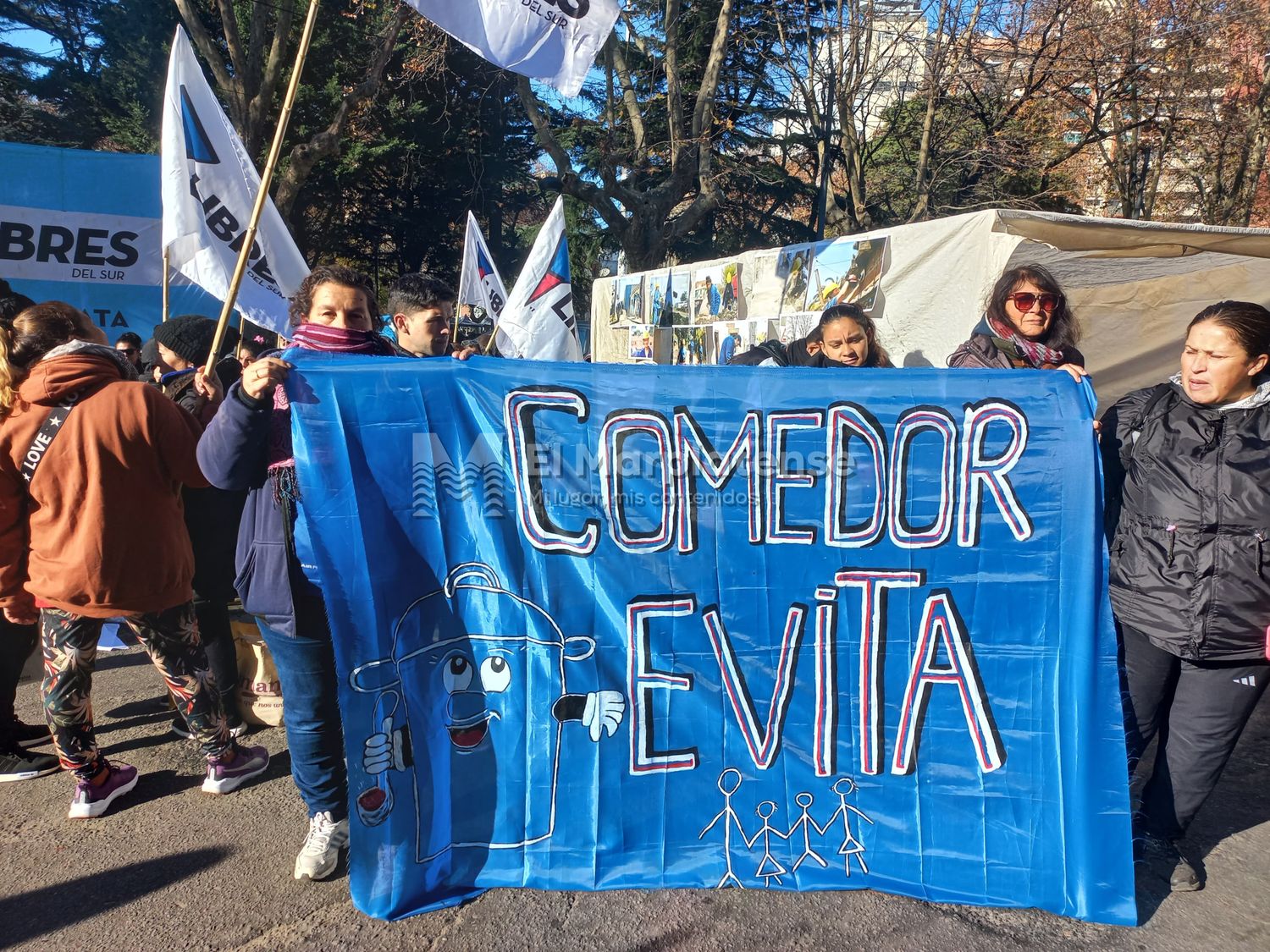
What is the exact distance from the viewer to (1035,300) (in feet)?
10.9

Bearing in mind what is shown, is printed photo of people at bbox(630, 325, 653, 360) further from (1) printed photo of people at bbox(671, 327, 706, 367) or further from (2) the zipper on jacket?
(2) the zipper on jacket

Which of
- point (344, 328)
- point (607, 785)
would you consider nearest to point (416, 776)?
point (607, 785)

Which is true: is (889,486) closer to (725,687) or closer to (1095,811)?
(725,687)

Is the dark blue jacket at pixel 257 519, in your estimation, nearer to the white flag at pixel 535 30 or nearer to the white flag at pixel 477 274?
the white flag at pixel 535 30

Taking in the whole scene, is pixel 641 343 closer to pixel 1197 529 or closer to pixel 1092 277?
pixel 1092 277

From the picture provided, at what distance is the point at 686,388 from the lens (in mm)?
2656

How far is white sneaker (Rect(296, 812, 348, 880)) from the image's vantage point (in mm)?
2721

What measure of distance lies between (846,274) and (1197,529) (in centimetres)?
416

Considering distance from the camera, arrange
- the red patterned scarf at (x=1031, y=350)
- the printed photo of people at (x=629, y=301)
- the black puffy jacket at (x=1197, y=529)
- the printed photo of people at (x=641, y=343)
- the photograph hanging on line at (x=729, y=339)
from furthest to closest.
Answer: the printed photo of people at (x=629, y=301) → the printed photo of people at (x=641, y=343) → the photograph hanging on line at (x=729, y=339) → the red patterned scarf at (x=1031, y=350) → the black puffy jacket at (x=1197, y=529)

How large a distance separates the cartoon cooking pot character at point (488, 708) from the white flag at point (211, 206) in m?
2.49

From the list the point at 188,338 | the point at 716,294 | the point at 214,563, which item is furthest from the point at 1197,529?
the point at 716,294

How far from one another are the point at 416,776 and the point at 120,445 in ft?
5.02

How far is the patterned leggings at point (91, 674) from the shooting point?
9.94 ft

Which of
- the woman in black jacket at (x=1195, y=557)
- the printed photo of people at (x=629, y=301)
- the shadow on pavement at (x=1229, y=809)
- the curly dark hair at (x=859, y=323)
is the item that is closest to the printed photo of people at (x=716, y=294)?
the printed photo of people at (x=629, y=301)
